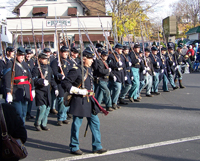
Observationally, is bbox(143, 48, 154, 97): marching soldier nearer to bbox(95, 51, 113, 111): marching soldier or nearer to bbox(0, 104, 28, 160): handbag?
bbox(95, 51, 113, 111): marching soldier

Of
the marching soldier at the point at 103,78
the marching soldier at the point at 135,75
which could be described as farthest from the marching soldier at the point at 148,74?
the marching soldier at the point at 103,78

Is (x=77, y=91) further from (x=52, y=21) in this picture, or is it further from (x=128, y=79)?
(x=52, y=21)

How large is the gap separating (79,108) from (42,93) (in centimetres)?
202

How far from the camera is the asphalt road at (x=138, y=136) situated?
4.66 metres

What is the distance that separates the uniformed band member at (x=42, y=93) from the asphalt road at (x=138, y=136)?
0.27 metres

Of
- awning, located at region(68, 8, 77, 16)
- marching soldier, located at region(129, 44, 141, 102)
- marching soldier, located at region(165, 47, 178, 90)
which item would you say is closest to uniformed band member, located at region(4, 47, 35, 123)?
marching soldier, located at region(129, 44, 141, 102)

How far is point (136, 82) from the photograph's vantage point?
9422 millimetres

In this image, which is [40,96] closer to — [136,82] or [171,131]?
[171,131]

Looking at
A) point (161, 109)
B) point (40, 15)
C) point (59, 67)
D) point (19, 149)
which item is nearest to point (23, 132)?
point (19, 149)

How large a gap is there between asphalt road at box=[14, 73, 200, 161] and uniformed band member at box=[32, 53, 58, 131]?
271 millimetres

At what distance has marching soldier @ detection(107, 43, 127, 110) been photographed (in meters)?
8.45

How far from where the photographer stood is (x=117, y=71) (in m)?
8.53

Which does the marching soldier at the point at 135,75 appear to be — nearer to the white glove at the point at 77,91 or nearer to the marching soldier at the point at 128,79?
the marching soldier at the point at 128,79

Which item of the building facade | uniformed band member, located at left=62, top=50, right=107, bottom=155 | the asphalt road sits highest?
the building facade
